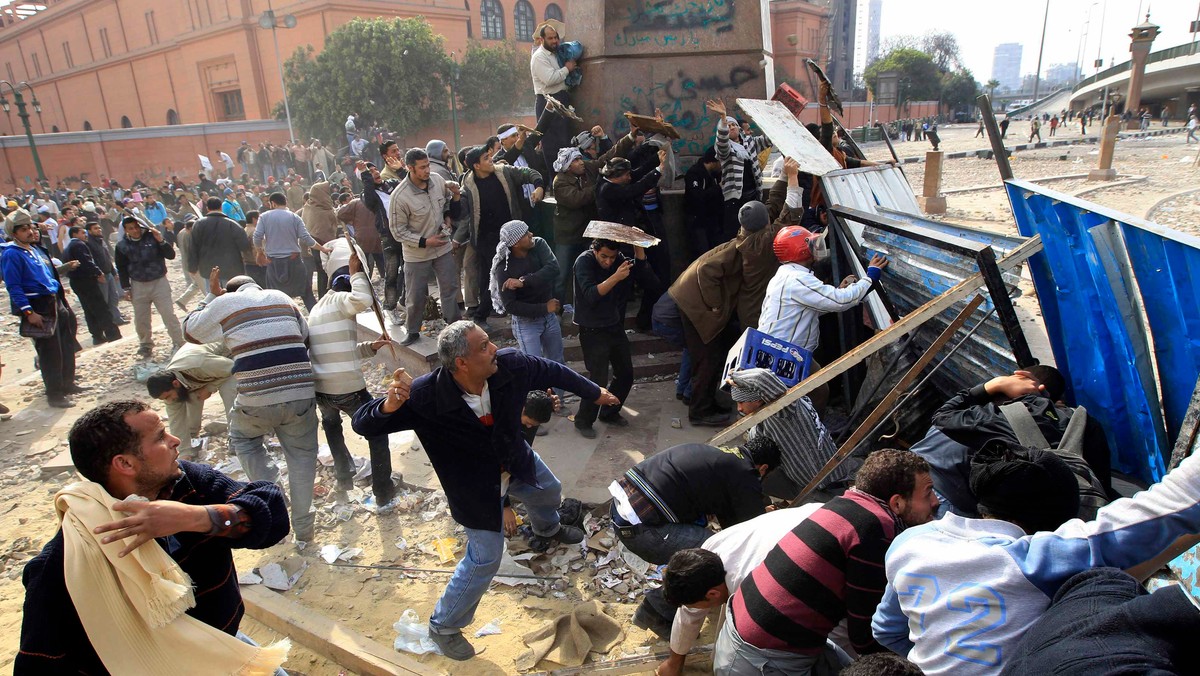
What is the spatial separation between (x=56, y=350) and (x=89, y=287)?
1.83 meters

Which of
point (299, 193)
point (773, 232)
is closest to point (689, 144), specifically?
point (773, 232)

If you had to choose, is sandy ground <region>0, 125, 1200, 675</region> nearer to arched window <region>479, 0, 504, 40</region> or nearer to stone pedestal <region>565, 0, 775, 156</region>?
stone pedestal <region>565, 0, 775, 156</region>

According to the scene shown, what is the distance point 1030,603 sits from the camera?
1769mm

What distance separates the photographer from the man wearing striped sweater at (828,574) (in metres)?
2.33

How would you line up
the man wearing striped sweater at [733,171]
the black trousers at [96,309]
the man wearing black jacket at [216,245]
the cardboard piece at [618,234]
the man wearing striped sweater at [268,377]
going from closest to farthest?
1. the man wearing striped sweater at [268,377]
2. the cardboard piece at [618,234]
3. the man wearing striped sweater at [733,171]
4. the man wearing black jacket at [216,245]
5. the black trousers at [96,309]

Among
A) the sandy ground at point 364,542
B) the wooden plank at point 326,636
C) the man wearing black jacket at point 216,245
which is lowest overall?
the sandy ground at point 364,542

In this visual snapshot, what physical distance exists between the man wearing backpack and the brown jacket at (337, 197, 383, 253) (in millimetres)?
7025

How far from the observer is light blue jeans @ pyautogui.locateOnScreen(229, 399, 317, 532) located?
420cm

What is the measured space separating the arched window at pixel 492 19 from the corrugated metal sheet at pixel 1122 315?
4160cm

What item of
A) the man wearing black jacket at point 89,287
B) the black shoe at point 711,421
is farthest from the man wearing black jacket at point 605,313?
the man wearing black jacket at point 89,287

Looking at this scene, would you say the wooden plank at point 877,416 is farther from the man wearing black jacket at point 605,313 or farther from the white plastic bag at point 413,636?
the white plastic bag at point 413,636

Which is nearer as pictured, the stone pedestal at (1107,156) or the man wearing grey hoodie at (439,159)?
the man wearing grey hoodie at (439,159)

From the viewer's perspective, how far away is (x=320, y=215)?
9.31 m

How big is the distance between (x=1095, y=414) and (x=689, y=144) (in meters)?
5.48
